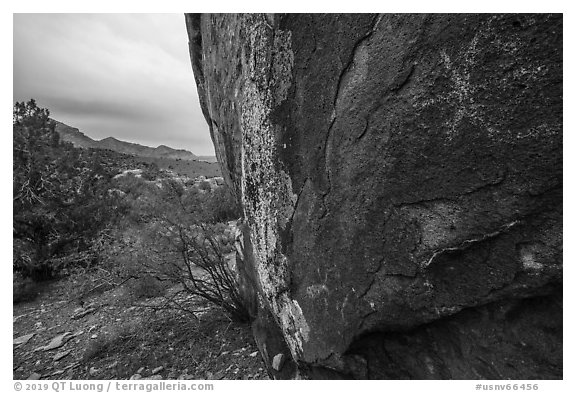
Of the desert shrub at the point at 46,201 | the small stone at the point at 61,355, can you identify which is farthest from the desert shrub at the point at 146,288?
the desert shrub at the point at 46,201

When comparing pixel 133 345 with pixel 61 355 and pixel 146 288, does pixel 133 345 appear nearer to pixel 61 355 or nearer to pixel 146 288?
pixel 61 355

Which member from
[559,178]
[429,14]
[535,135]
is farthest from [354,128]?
[559,178]

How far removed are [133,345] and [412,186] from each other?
4026 mm

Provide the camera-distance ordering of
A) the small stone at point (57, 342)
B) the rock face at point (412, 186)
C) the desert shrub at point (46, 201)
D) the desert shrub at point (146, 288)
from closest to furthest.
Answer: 1. the rock face at point (412, 186)
2. the small stone at point (57, 342)
3. the desert shrub at point (146, 288)
4. the desert shrub at point (46, 201)

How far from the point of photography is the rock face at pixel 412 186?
134 centimetres

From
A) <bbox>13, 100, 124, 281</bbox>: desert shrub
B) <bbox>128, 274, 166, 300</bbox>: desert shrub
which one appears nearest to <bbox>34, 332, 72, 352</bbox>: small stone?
<bbox>128, 274, 166, 300</bbox>: desert shrub

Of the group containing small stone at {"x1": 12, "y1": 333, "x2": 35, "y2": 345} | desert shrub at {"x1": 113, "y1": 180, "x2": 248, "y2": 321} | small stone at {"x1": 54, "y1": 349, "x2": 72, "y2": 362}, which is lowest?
small stone at {"x1": 12, "y1": 333, "x2": 35, "y2": 345}

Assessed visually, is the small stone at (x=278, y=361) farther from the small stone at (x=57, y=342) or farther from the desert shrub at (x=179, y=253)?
the small stone at (x=57, y=342)

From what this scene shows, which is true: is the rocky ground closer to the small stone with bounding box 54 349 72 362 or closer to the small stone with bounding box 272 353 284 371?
the small stone with bounding box 54 349 72 362

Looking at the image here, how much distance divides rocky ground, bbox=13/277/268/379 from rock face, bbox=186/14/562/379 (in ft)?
4.83

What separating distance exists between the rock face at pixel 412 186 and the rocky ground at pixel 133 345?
147 cm

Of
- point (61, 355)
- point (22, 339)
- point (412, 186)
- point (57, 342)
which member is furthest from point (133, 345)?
point (412, 186)

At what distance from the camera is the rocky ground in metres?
3.47

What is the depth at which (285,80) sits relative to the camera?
6.90 feet
